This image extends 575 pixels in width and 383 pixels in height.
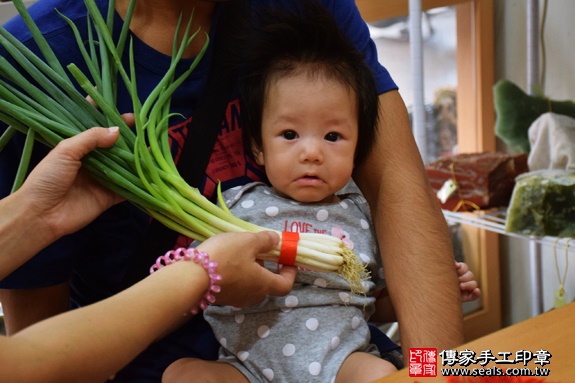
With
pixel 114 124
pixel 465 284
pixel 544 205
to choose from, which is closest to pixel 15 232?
pixel 114 124

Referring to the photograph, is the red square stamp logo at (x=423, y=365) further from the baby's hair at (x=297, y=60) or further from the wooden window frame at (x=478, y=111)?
the wooden window frame at (x=478, y=111)

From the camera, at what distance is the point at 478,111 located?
9.84ft

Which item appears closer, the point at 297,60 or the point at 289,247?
the point at 289,247

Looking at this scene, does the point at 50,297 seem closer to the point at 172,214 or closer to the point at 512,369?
the point at 172,214

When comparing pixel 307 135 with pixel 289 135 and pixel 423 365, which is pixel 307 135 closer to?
pixel 289 135

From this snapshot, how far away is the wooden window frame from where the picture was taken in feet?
9.71

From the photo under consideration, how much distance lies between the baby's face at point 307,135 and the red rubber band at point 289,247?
17 centimetres

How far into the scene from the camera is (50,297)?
136 centimetres

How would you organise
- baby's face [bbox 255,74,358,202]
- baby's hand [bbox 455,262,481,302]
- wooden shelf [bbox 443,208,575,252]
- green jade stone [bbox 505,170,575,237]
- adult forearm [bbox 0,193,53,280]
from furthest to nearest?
wooden shelf [bbox 443,208,575,252] → green jade stone [bbox 505,170,575,237] → baby's hand [bbox 455,262,481,302] → baby's face [bbox 255,74,358,202] → adult forearm [bbox 0,193,53,280]

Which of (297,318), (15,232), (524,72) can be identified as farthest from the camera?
(524,72)

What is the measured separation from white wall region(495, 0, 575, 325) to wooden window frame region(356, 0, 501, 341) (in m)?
0.05

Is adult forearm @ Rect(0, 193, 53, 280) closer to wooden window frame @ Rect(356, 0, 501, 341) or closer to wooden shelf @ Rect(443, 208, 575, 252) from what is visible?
wooden shelf @ Rect(443, 208, 575, 252)

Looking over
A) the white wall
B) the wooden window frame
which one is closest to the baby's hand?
the white wall

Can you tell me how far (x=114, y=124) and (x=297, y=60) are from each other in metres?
0.40
